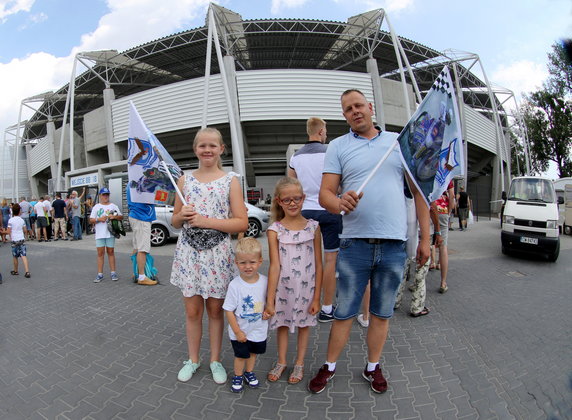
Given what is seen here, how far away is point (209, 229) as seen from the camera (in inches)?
97.9

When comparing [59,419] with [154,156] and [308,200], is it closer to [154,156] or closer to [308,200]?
[154,156]

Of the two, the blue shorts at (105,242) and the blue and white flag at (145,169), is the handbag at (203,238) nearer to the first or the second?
the blue and white flag at (145,169)

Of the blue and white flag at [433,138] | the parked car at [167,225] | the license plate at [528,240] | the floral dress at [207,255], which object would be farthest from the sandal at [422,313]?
the parked car at [167,225]

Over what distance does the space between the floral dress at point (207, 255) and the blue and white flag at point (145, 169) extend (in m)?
0.43

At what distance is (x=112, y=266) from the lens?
5.95 metres

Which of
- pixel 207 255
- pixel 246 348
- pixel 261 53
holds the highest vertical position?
pixel 261 53

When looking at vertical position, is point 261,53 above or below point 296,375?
above

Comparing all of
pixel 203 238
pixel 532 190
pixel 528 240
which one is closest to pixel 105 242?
pixel 203 238

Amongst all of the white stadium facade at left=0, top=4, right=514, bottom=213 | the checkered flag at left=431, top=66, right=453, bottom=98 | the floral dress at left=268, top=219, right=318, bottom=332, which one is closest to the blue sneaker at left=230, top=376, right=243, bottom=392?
the floral dress at left=268, top=219, right=318, bottom=332

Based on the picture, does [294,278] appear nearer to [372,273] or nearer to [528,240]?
[372,273]

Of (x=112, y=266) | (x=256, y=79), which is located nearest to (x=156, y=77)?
(x=256, y=79)

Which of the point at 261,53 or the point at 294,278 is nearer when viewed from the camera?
the point at 294,278

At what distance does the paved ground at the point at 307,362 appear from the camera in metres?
2.31

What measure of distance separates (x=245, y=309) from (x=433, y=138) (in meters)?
1.87
